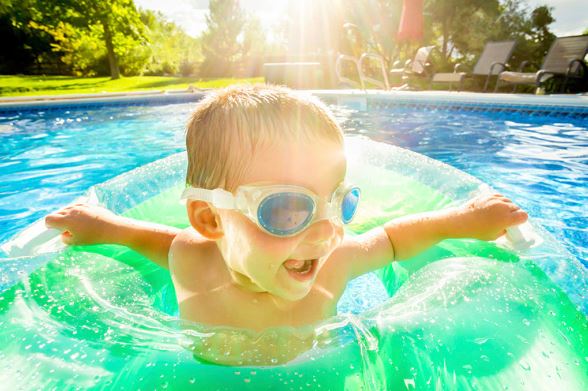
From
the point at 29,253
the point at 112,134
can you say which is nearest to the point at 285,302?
the point at 29,253

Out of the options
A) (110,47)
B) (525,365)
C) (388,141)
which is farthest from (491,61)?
(110,47)

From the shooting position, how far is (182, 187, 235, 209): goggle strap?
1414mm

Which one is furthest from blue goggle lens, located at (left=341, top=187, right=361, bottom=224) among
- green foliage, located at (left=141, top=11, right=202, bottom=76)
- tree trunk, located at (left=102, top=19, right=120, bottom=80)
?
green foliage, located at (left=141, top=11, right=202, bottom=76)

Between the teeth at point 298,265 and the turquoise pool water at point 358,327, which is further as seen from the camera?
the teeth at point 298,265

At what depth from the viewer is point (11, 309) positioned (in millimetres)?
1480

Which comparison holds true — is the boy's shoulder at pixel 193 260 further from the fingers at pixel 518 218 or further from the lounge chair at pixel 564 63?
the lounge chair at pixel 564 63

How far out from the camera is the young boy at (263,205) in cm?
137

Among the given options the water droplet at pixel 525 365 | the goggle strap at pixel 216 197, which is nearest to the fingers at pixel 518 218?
the water droplet at pixel 525 365

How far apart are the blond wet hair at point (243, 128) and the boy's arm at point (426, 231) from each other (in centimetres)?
71

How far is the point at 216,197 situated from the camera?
1.43m

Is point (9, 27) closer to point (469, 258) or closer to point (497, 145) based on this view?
point (497, 145)

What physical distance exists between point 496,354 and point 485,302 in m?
0.24

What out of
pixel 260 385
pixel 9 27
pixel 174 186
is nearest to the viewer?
pixel 260 385

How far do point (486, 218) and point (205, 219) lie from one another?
1.31 m
